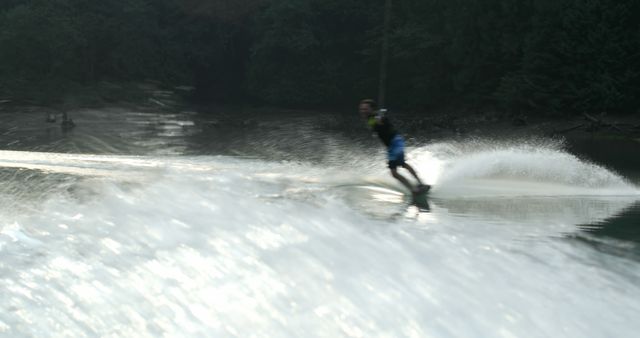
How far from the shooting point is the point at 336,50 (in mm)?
50750

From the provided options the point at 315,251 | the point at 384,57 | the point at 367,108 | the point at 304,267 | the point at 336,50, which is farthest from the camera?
the point at 336,50

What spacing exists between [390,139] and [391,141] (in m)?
0.05

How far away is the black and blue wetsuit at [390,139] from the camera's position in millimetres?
12523

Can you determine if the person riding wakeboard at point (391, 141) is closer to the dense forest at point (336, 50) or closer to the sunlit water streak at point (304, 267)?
the sunlit water streak at point (304, 267)

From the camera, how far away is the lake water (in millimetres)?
6496

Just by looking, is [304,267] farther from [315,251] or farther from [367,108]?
[367,108]

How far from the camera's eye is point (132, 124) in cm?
3709

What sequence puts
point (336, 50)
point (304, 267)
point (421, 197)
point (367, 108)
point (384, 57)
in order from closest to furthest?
point (304, 267) < point (421, 197) < point (367, 108) < point (384, 57) < point (336, 50)

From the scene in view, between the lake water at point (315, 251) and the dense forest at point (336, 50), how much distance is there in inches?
671

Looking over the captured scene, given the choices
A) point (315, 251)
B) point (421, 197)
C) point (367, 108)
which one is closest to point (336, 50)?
point (367, 108)

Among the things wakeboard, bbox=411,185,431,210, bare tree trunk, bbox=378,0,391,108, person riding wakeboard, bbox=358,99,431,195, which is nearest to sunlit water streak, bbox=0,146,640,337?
wakeboard, bbox=411,185,431,210

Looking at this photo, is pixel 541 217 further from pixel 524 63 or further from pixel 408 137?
pixel 524 63

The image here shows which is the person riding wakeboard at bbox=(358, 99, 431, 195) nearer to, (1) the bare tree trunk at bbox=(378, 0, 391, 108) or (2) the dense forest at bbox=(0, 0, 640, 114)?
(2) the dense forest at bbox=(0, 0, 640, 114)

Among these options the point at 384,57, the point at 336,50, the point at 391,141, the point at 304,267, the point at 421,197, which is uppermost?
the point at 336,50
